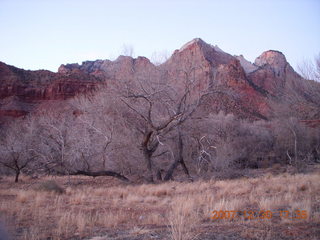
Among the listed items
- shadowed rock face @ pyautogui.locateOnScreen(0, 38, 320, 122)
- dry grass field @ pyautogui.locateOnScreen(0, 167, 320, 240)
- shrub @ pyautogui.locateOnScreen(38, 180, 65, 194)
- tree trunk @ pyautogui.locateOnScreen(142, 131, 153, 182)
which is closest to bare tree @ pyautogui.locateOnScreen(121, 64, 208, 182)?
tree trunk @ pyautogui.locateOnScreen(142, 131, 153, 182)

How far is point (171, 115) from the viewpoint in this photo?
42.3ft

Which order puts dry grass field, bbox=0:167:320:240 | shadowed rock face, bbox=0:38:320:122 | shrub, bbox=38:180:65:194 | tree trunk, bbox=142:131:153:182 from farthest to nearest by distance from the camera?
tree trunk, bbox=142:131:153:182, shadowed rock face, bbox=0:38:320:122, shrub, bbox=38:180:65:194, dry grass field, bbox=0:167:320:240

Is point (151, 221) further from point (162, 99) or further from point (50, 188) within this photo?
point (162, 99)

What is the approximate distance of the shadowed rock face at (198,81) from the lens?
493 inches

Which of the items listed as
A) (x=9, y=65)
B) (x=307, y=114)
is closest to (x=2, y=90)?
(x=9, y=65)

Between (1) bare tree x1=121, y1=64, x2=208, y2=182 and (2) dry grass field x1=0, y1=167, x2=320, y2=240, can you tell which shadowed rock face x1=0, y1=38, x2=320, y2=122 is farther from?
(2) dry grass field x1=0, y1=167, x2=320, y2=240

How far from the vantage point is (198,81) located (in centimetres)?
1270

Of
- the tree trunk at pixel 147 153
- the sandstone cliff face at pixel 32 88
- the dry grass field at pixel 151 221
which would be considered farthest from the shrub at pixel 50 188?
the sandstone cliff face at pixel 32 88

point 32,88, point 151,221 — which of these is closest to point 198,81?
point 151,221

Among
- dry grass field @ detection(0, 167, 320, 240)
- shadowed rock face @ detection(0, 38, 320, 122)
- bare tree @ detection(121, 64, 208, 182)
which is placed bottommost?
dry grass field @ detection(0, 167, 320, 240)

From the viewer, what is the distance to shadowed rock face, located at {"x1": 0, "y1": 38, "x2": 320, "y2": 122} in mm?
12531

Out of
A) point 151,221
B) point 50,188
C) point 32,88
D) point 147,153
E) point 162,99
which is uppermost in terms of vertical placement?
point 32,88

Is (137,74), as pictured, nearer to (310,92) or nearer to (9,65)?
(310,92)

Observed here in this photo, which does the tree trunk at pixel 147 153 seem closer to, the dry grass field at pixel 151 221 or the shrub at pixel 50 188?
the shrub at pixel 50 188
